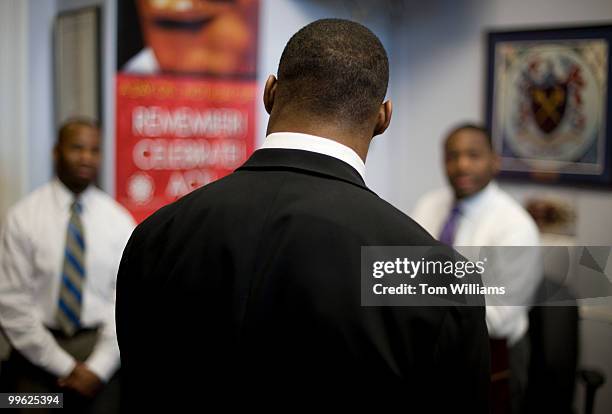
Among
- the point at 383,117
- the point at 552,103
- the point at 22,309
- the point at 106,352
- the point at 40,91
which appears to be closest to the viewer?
the point at 383,117

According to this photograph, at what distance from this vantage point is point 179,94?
2.55 metres

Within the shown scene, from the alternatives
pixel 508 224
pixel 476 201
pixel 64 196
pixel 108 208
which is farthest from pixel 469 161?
pixel 64 196

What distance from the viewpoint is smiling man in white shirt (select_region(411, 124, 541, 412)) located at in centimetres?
216

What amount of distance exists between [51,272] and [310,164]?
4.43 feet

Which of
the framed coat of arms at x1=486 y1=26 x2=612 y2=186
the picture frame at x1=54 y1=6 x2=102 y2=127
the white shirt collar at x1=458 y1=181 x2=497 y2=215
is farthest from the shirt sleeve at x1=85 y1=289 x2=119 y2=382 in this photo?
the framed coat of arms at x1=486 y1=26 x2=612 y2=186

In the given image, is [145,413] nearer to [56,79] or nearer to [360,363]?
[360,363]

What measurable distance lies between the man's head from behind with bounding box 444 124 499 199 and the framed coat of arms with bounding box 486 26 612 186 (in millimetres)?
775

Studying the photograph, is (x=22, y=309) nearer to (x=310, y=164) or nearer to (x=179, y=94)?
(x=179, y=94)

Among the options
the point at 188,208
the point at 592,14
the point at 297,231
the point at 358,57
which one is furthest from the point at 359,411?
the point at 592,14

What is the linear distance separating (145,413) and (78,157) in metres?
1.27

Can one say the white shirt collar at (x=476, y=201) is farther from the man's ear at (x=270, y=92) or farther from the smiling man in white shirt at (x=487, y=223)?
the man's ear at (x=270, y=92)

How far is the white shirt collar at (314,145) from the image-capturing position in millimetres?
905

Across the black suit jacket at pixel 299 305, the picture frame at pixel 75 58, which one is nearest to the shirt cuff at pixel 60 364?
the picture frame at pixel 75 58

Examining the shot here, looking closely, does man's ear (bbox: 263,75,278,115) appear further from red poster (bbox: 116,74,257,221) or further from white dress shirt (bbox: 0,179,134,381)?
red poster (bbox: 116,74,257,221)
